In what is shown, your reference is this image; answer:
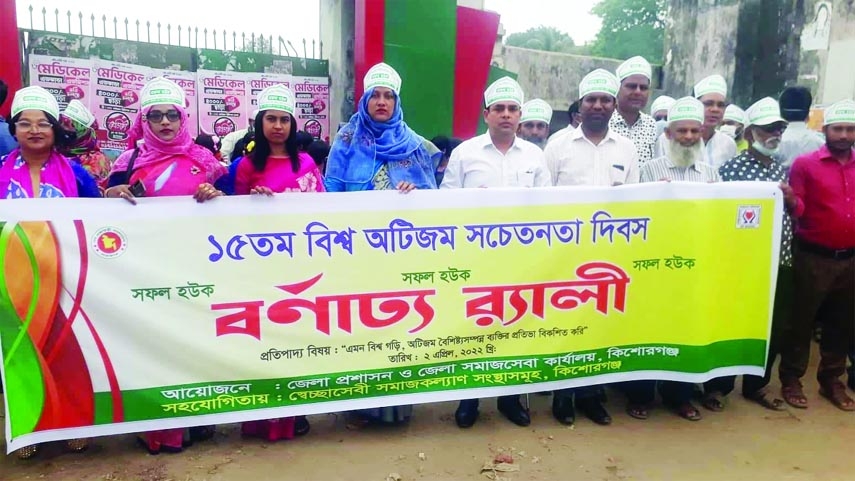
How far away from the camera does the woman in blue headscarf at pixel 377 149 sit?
11.9 ft

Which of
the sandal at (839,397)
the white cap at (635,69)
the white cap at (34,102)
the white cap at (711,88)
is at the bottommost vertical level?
the sandal at (839,397)

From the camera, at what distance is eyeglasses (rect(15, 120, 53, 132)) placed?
2.98 meters

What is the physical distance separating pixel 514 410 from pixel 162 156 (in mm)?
2257

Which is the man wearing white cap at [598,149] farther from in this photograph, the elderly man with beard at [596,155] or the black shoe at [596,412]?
the black shoe at [596,412]

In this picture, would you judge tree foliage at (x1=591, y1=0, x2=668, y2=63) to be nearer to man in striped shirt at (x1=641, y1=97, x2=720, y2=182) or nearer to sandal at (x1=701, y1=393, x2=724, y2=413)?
man in striped shirt at (x1=641, y1=97, x2=720, y2=182)

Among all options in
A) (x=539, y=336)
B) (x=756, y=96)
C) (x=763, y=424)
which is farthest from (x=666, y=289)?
(x=756, y=96)

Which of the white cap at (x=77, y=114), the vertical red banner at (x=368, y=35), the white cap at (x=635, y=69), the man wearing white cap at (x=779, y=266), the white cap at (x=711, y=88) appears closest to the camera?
the man wearing white cap at (x=779, y=266)

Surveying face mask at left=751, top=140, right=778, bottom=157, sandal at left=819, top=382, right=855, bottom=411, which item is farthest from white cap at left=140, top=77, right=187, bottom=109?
sandal at left=819, top=382, right=855, bottom=411

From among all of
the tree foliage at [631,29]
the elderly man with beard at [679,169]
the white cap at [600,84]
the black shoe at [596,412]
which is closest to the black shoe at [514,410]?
the black shoe at [596,412]

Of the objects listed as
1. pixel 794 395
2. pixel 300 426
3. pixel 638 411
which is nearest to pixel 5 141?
pixel 300 426

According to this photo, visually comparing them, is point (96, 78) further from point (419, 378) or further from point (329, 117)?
point (419, 378)

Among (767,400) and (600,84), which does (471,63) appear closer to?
(600,84)

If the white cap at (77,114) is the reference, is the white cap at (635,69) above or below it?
above

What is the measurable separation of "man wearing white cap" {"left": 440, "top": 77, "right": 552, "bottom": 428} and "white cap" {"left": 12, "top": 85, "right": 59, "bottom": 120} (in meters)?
1.98
